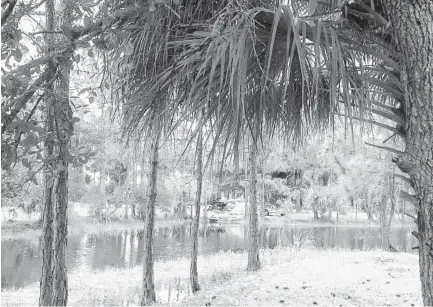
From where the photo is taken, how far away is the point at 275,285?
17.7ft

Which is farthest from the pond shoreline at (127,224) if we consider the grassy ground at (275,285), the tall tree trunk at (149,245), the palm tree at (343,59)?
the palm tree at (343,59)

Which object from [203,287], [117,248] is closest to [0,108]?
[203,287]

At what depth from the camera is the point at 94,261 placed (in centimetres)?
1098

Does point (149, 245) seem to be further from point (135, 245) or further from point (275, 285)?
point (135, 245)

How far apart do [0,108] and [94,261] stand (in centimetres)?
1067

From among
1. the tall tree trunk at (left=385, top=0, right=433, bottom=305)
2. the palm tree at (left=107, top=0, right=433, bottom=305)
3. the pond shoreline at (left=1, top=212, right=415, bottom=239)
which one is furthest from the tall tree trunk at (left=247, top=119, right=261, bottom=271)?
the pond shoreline at (left=1, top=212, right=415, bottom=239)

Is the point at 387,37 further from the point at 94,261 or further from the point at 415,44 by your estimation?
the point at 94,261

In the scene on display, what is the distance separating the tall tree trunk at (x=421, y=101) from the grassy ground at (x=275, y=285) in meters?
3.11

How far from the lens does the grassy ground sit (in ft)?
15.6

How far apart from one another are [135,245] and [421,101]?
44.2ft

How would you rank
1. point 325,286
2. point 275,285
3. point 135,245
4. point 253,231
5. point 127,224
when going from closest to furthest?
1. point 325,286
2. point 275,285
3. point 253,231
4. point 135,245
5. point 127,224

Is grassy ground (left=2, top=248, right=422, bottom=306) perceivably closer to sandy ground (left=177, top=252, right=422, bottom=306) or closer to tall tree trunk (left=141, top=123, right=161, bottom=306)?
sandy ground (left=177, top=252, right=422, bottom=306)

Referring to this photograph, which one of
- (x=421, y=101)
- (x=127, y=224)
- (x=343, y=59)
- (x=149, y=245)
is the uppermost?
(x=343, y=59)

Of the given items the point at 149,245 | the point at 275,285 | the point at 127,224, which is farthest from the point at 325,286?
the point at 127,224
